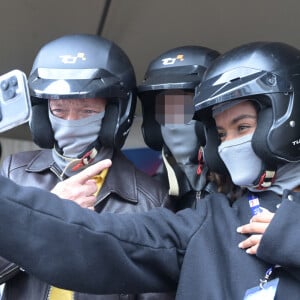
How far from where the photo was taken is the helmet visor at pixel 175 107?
67.8 inches

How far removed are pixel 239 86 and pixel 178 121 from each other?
0.43 m

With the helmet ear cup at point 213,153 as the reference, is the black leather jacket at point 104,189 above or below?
below

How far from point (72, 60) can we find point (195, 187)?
1.49 feet

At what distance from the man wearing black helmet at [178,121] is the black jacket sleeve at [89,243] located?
41 centimetres

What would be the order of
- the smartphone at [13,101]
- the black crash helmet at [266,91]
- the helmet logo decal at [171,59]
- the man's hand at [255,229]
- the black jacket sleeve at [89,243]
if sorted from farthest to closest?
the helmet logo decal at [171,59]
the black crash helmet at [266,91]
the man's hand at [255,229]
the black jacket sleeve at [89,243]
the smartphone at [13,101]

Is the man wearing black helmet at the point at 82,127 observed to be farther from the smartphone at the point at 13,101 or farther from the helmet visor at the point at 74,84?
the smartphone at the point at 13,101

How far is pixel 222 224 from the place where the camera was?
4.18 feet

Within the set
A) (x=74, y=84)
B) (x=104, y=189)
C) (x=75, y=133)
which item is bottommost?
(x=104, y=189)

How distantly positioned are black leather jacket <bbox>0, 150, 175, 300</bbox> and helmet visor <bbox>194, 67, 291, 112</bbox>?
0.29 m

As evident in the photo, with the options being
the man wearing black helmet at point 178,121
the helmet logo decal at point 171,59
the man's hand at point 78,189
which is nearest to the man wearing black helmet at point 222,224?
the man's hand at point 78,189

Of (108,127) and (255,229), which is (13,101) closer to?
(255,229)

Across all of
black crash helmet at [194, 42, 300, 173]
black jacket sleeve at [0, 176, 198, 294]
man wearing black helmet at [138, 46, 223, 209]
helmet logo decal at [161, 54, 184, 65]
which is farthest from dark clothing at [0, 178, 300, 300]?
helmet logo decal at [161, 54, 184, 65]

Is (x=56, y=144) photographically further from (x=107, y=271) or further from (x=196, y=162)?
(x=107, y=271)

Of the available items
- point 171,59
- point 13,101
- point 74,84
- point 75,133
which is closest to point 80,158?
point 75,133
